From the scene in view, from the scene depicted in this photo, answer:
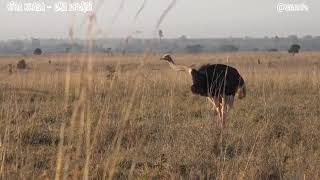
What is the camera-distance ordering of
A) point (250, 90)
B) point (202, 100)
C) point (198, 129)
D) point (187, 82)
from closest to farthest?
point (198, 129) < point (202, 100) < point (250, 90) < point (187, 82)

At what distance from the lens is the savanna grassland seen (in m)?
3.79

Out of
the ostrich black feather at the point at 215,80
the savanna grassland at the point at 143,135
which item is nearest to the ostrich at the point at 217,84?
the ostrich black feather at the point at 215,80

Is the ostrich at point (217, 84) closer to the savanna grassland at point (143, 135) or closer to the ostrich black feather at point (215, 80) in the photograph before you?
the ostrich black feather at point (215, 80)

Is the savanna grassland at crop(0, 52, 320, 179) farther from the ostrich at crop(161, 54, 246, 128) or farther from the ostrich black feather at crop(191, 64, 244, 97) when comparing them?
the ostrich black feather at crop(191, 64, 244, 97)

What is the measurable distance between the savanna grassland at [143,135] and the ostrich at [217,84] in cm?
31

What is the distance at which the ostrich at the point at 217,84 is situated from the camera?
31.2 ft

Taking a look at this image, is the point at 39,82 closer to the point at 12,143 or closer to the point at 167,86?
the point at 167,86

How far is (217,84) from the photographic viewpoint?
32.1 feet

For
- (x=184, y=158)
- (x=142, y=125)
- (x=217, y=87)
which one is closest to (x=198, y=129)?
(x=142, y=125)

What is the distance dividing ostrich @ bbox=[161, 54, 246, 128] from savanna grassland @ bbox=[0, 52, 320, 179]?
0.31 m

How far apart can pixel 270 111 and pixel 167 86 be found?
194 inches

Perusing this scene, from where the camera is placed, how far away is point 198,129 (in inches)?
327

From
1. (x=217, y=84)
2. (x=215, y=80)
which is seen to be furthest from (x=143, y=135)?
(x=217, y=84)

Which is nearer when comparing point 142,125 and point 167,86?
point 142,125
